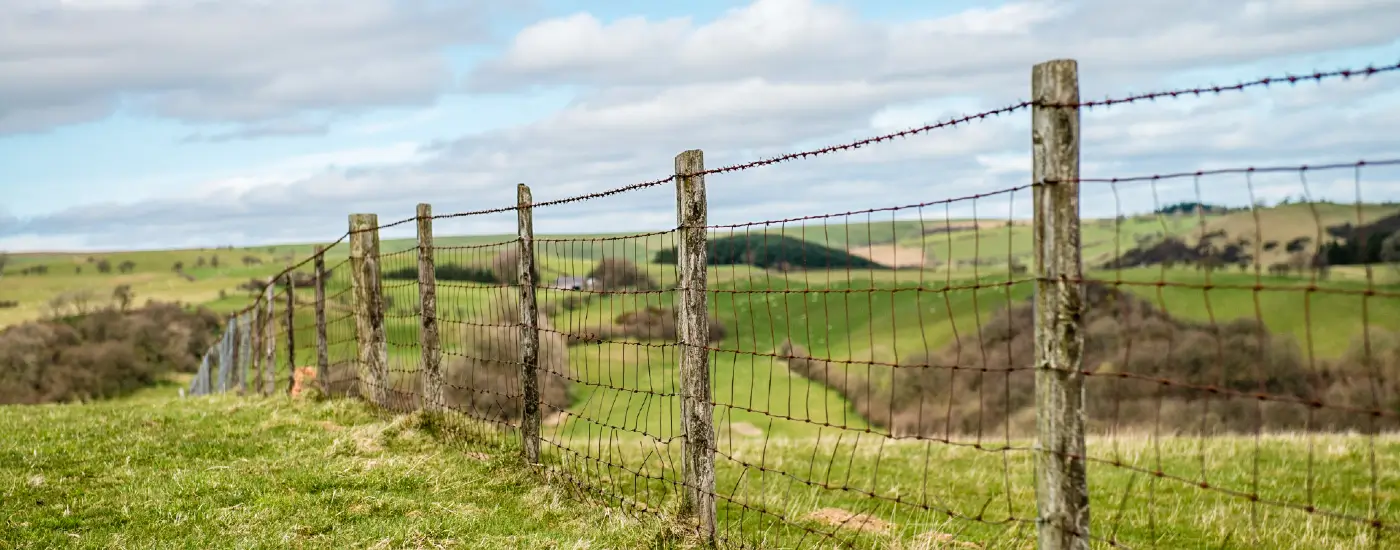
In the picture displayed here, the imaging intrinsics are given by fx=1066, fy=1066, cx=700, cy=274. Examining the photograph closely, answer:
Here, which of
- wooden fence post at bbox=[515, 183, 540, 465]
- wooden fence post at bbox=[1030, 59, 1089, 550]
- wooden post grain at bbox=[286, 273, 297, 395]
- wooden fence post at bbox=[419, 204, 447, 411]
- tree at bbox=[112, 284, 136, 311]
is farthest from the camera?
tree at bbox=[112, 284, 136, 311]

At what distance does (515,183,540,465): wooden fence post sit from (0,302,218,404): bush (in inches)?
1956

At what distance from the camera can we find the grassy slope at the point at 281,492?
711 centimetres

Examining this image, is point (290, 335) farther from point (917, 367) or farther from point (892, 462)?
point (917, 367)

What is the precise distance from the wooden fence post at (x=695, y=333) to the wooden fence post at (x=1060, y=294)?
266 centimetres

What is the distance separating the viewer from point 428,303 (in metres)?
11.3

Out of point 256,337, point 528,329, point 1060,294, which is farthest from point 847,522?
point 256,337

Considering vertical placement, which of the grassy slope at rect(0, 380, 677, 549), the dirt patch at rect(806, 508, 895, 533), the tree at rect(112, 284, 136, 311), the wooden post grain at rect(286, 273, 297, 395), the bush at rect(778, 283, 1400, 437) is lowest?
the bush at rect(778, 283, 1400, 437)

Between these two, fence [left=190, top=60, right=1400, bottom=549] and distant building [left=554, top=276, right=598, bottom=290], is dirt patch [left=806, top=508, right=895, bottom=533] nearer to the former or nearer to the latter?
fence [left=190, top=60, right=1400, bottom=549]

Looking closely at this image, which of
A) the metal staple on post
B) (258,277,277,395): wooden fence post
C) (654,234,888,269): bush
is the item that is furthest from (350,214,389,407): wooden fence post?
(258,277,277,395): wooden fence post

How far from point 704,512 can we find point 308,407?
7911 mm

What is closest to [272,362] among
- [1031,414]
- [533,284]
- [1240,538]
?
[533,284]

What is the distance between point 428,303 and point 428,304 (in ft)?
0.04

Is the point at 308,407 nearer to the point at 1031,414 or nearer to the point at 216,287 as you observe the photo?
the point at 1031,414

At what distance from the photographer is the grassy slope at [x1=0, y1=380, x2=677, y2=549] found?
7.11 meters
